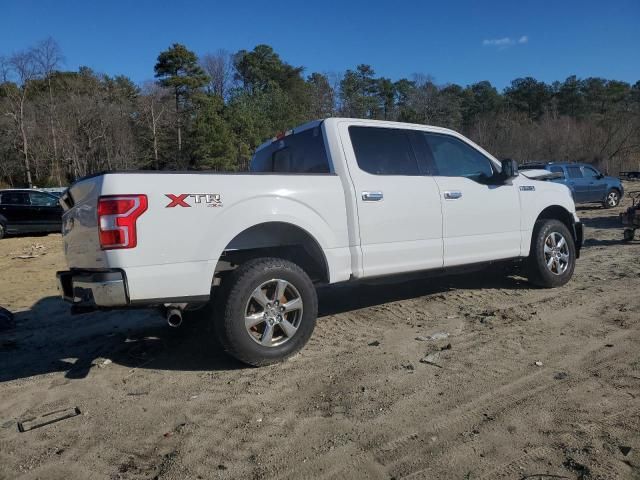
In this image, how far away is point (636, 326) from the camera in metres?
4.49

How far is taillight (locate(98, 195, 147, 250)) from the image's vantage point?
10.9 ft

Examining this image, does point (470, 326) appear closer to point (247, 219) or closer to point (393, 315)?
point (393, 315)

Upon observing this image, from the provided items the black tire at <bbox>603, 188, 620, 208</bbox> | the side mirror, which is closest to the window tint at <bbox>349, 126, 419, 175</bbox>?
the side mirror

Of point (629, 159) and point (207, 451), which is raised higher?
point (629, 159)

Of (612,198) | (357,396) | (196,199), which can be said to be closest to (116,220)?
(196,199)

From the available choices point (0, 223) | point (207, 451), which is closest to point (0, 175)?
point (0, 223)

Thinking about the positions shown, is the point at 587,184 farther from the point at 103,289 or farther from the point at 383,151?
the point at 103,289

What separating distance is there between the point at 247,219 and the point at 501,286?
3.98 metres

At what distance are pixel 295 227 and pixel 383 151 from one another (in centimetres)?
134

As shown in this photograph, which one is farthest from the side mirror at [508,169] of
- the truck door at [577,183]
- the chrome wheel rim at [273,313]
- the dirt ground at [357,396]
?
the truck door at [577,183]

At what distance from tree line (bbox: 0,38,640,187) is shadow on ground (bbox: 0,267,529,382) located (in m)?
34.6

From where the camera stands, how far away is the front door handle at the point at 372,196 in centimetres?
445

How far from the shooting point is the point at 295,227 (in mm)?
4156

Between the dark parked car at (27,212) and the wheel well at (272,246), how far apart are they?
45.9 ft
